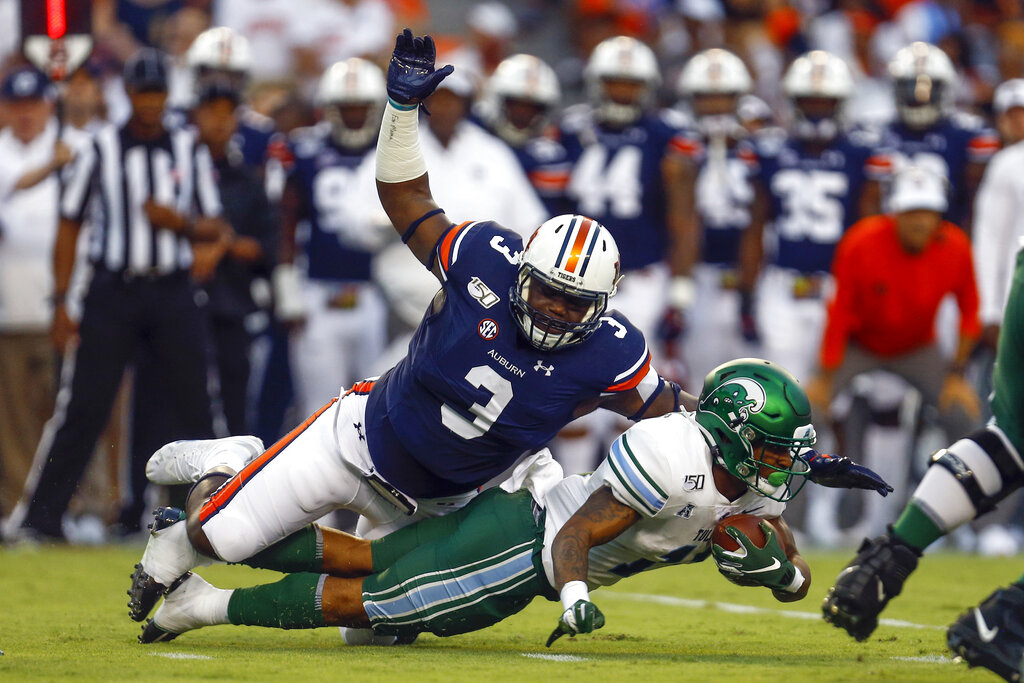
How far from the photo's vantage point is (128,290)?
25.2 feet

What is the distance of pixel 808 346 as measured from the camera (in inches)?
357

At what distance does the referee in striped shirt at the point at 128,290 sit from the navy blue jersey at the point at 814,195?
11.5 ft

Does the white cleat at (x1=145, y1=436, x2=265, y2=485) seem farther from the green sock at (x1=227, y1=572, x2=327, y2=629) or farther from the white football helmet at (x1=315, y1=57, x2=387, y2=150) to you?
the white football helmet at (x1=315, y1=57, x2=387, y2=150)

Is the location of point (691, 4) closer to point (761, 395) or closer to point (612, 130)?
point (612, 130)

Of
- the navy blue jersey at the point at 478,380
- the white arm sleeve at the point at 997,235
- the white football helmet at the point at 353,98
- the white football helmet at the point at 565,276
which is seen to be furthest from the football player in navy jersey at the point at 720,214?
the white football helmet at the point at 565,276

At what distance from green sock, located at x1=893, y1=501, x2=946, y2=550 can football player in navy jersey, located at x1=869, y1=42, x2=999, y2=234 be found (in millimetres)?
5258

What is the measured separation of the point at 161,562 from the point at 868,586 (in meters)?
2.24

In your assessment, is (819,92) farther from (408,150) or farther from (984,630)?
(984,630)

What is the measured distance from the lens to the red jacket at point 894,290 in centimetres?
825

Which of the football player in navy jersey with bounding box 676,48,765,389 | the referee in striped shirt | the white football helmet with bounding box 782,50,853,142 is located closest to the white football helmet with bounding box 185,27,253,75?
the referee in striped shirt

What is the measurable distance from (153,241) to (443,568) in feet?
11.6

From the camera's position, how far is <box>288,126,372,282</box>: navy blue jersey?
357 inches

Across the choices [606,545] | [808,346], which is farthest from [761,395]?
[808,346]

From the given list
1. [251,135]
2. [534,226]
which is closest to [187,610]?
[534,226]
